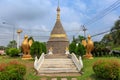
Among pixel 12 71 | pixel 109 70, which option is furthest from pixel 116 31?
pixel 12 71

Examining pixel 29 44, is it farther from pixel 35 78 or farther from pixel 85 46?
pixel 35 78

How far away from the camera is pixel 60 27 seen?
36844 millimetres

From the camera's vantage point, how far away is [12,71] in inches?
537

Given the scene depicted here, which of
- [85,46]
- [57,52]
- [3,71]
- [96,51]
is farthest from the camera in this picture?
[57,52]

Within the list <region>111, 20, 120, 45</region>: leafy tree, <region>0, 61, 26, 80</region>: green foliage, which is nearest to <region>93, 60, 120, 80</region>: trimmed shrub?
<region>0, 61, 26, 80</region>: green foliage

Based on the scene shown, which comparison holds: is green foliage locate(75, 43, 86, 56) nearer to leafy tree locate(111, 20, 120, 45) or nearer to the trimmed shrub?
the trimmed shrub

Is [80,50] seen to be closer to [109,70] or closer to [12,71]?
[109,70]

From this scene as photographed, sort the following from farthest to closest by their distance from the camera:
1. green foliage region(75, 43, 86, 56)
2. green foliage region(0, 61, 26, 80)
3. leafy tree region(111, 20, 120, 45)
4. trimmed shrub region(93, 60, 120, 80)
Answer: leafy tree region(111, 20, 120, 45) → green foliage region(75, 43, 86, 56) → trimmed shrub region(93, 60, 120, 80) → green foliage region(0, 61, 26, 80)

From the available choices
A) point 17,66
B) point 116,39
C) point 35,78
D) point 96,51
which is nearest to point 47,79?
point 35,78

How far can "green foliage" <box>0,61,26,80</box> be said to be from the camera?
44.4 feet

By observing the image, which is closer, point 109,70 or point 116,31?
point 109,70

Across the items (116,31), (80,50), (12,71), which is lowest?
(12,71)

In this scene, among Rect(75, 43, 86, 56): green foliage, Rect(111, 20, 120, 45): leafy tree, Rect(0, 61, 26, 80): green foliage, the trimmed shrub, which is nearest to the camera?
Rect(0, 61, 26, 80): green foliage

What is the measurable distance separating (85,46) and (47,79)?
11189mm
